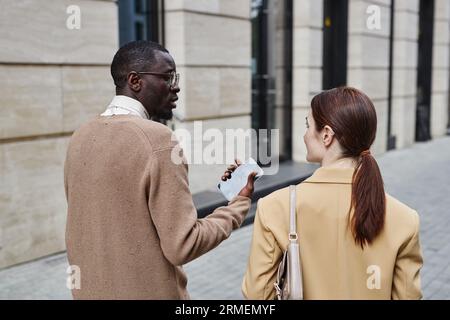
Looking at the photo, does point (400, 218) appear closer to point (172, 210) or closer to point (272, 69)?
point (172, 210)

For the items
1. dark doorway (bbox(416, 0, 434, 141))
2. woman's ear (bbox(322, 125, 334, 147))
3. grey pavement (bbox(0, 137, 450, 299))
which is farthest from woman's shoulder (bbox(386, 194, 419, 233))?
dark doorway (bbox(416, 0, 434, 141))

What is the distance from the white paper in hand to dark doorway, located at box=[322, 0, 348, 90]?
9.92m

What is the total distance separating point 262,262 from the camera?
2.04m

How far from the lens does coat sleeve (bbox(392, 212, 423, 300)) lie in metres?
1.99

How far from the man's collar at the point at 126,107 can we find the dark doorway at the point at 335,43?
10.1 meters

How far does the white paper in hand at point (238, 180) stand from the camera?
237 cm

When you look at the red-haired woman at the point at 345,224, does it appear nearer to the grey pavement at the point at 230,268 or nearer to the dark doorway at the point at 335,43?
the grey pavement at the point at 230,268

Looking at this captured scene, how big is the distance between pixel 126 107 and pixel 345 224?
3.11 ft

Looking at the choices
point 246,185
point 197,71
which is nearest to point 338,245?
point 246,185

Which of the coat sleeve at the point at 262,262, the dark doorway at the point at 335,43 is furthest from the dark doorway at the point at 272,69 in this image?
the coat sleeve at the point at 262,262

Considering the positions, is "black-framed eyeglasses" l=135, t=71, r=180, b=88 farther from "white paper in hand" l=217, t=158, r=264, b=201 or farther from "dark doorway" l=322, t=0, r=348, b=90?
"dark doorway" l=322, t=0, r=348, b=90

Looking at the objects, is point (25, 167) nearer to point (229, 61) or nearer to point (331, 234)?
point (229, 61)

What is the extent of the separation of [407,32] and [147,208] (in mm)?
13838

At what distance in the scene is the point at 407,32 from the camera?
14562 mm
